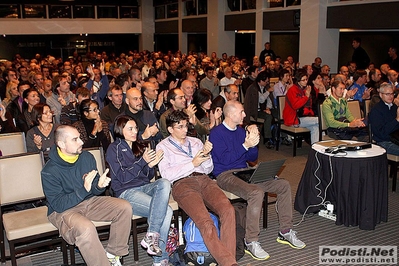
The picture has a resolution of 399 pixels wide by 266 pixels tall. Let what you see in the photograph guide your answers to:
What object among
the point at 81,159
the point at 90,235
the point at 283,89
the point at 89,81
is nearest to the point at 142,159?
the point at 81,159

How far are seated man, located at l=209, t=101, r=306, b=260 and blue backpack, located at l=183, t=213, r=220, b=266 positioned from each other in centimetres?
39

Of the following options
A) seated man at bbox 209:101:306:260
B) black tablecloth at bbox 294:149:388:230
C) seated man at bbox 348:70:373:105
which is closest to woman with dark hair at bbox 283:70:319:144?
seated man at bbox 348:70:373:105

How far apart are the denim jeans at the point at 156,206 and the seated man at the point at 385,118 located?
308 centimetres

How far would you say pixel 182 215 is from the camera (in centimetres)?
405

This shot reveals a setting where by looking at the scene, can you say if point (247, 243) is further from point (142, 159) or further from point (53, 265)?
point (53, 265)

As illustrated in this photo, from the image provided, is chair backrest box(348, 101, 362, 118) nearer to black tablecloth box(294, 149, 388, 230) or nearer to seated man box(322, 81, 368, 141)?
seated man box(322, 81, 368, 141)

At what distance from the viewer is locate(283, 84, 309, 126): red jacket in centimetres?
677

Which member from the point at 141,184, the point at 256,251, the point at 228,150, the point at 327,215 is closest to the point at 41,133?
the point at 141,184

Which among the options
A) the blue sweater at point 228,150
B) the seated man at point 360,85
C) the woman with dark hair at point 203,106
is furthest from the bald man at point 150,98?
the seated man at point 360,85

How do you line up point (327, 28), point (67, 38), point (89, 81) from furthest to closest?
1. point (67, 38)
2. point (327, 28)
3. point (89, 81)

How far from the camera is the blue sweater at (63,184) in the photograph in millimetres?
3326

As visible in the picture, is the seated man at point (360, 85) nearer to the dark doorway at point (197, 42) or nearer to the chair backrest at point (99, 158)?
the chair backrest at point (99, 158)

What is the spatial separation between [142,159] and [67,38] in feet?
64.1

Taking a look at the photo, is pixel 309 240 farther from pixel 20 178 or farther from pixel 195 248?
pixel 20 178
